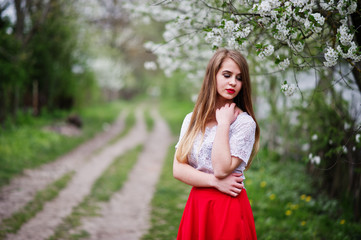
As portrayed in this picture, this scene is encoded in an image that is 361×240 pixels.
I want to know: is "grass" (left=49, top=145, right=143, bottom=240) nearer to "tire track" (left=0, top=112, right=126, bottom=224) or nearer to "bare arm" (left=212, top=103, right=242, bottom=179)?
"tire track" (left=0, top=112, right=126, bottom=224)

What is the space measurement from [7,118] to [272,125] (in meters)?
8.89

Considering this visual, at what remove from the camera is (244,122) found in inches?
81.0

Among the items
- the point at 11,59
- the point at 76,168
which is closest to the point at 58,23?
the point at 11,59

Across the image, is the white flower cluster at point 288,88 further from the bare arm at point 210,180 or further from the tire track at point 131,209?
the tire track at point 131,209

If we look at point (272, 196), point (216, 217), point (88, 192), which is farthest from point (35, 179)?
point (216, 217)

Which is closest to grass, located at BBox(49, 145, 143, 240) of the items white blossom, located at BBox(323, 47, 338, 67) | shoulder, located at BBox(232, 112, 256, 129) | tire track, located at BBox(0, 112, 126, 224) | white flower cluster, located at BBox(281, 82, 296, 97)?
tire track, located at BBox(0, 112, 126, 224)

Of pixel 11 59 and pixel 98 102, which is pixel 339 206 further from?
pixel 98 102

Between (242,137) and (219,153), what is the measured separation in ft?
0.62

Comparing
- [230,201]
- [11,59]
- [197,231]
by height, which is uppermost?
[11,59]

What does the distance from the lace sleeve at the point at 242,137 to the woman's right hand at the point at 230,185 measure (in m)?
0.14

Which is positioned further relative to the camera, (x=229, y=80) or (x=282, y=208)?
(x=282, y=208)

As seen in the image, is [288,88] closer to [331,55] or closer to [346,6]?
[331,55]

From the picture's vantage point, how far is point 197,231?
7.12 ft

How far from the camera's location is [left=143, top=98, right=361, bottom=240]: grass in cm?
414
